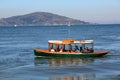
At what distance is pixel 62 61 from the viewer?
59.5 m

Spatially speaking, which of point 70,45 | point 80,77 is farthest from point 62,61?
point 80,77

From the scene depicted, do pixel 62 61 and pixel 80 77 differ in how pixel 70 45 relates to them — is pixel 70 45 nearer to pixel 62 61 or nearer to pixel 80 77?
pixel 62 61

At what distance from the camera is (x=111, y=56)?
66.5 m

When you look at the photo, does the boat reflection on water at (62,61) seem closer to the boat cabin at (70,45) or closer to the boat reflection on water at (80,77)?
the boat cabin at (70,45)

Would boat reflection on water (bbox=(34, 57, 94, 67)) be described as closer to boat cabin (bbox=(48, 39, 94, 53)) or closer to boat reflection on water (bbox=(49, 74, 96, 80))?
boat cabin (bbox=(48, 39, 94, 53))

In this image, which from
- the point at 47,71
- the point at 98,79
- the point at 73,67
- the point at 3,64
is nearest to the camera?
the point at 98,79

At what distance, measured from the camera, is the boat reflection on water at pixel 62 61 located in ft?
183

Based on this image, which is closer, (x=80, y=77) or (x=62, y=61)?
(x=80, y=77)

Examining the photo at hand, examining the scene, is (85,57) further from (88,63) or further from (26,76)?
(26,76)

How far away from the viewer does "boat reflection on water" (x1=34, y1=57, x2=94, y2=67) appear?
183ft

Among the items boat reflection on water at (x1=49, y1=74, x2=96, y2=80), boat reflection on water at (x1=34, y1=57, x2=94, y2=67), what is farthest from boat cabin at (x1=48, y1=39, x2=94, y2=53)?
boat reflection on water at (x1=49, y1=74, x2=96, y2=80)

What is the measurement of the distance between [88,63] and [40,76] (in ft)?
47.1

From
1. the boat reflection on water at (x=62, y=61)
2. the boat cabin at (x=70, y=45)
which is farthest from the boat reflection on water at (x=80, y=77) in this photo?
the boat cabin at (x=70, y=45)

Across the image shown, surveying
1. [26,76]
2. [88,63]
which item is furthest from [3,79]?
[88,63]
